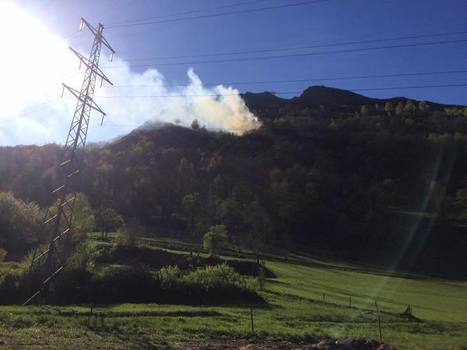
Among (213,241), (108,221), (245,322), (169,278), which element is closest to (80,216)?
(108,221)

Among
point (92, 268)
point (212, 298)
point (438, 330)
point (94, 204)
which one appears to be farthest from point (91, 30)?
point (94, 204)

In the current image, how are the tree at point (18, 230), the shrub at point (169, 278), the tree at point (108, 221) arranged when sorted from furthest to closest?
1. the tree at point (108, 221)
2. the tree at point (18, 230)
3. the shrub at point (169, 278)

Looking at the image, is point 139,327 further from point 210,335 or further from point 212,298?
point 212,298

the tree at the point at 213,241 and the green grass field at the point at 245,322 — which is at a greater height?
the tree at the point at 213,241

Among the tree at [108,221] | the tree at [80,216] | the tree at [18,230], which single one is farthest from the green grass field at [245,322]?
the tree at [108,221]

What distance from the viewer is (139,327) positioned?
3391 cm

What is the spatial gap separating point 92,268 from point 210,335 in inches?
918

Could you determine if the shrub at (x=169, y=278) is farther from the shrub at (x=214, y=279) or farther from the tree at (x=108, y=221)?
the tree at (x=108, y=221)

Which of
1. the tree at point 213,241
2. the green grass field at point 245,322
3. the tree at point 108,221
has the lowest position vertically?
the green grass field at point 245,322

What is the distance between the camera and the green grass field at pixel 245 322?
1155 inches

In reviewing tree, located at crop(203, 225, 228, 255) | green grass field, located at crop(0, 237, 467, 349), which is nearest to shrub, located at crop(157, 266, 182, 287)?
green grass field, located at crop(0, 237, 467, 349)

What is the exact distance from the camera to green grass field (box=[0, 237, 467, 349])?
96.3ft

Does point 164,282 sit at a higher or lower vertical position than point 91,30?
lower

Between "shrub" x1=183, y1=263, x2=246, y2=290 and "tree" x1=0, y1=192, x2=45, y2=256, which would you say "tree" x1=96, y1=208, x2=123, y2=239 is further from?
"shrub" x1=183, y1=263, x2=246, y2=290
